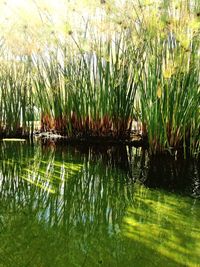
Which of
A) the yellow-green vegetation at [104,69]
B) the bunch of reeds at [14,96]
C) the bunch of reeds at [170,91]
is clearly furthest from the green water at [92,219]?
the bunch of reeds at [14,96]

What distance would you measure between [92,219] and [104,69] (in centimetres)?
249

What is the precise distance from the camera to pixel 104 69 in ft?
12.9

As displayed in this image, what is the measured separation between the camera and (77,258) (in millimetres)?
1312

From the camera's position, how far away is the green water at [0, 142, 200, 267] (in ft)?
4.39

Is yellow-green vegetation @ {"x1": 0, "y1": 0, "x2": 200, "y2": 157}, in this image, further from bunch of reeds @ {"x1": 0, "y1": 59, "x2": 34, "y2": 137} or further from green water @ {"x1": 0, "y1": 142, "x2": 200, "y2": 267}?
green water @ {"x1": 0, "y1": 142, "x2": 200, "y2": 267}

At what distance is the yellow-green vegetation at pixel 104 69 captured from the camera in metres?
2.91

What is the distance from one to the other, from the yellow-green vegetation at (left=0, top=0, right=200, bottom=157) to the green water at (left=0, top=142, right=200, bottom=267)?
26.0 inches

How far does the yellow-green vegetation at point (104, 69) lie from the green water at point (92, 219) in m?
0.66

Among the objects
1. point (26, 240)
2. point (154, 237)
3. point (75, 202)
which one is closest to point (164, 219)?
point (154, 237)

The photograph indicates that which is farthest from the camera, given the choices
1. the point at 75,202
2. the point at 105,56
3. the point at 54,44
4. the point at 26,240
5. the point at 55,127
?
the point at 55,127

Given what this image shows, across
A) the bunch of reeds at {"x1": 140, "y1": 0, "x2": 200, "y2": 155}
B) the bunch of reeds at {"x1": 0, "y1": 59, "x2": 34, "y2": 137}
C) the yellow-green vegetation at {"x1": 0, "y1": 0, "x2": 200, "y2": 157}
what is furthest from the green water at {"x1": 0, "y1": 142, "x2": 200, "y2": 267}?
the bunch of reeds at {"x1": 0, "y1": 59, "x2": 34, "y2": 137}

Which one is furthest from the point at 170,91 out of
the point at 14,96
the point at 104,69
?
the point at 14,96

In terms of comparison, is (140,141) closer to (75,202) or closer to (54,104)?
(54,104)

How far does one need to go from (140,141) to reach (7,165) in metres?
1.56
